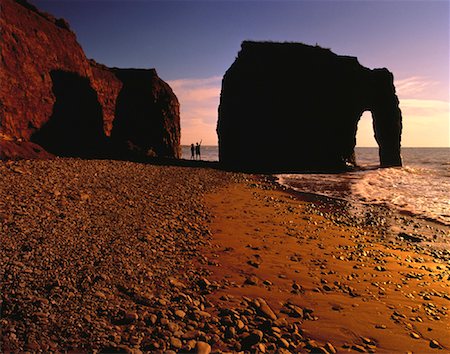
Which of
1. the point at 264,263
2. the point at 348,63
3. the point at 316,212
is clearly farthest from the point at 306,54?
the point at 264,263

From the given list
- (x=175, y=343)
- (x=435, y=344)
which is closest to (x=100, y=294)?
(x=175, y=343)

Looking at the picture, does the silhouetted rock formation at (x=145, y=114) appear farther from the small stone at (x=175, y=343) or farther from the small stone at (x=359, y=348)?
the small stone at (x=359, y=348)

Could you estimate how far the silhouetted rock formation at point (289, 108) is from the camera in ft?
110

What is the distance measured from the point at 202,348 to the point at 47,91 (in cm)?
2231

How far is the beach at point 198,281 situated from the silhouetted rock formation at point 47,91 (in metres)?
8.37

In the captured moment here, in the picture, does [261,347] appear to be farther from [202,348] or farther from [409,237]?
[409,237]

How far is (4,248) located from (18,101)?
1632 cm

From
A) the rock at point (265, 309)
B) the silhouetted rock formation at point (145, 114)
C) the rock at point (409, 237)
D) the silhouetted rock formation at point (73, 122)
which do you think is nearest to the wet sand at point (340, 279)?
the rock at point (265, 309)

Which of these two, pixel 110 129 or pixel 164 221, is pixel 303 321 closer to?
pixel 164 221

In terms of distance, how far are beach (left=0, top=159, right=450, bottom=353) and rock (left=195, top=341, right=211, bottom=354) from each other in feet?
0.05

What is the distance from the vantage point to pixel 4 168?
9.67 metres

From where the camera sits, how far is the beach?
3.42m

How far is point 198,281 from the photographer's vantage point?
479cm

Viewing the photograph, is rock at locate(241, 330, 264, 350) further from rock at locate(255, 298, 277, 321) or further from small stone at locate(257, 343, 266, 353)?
rock at locate(255, 298, 277, 321)
